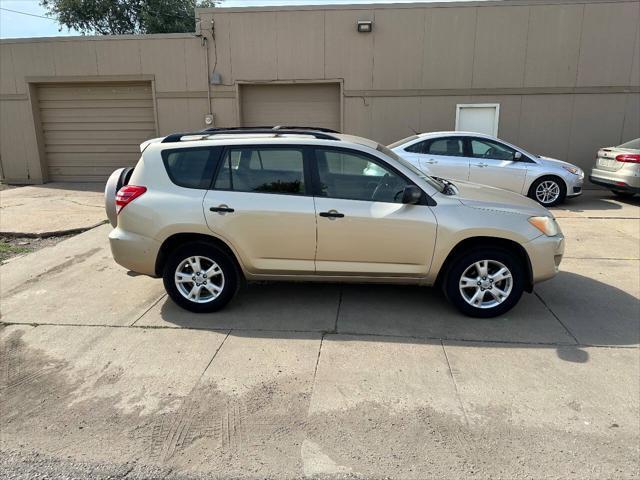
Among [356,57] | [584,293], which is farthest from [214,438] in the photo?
[356,57]

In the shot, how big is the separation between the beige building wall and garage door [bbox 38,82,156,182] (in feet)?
1.96

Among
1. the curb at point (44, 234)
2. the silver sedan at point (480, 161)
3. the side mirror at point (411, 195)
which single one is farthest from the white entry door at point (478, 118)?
the curb at point (44, 234)

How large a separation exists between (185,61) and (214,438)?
1156 cm

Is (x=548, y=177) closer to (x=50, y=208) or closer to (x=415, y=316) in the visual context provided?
(x=415, y=316)

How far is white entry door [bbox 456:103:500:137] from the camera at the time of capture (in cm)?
1203

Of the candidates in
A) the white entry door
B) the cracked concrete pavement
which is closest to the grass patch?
the cracked concrete pavement

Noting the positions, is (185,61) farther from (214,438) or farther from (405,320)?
(214,438)

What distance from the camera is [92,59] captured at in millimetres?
12734

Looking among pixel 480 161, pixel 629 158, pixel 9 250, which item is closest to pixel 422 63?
pixel 480 161

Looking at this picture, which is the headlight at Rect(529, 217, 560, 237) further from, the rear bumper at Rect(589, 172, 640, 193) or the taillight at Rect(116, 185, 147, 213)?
the rear bumper at Rect(589, 172, 640, 193)

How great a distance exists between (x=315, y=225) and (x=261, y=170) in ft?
2.47

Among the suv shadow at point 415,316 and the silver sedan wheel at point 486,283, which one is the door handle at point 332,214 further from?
the silver sedan wheel at point 486,283

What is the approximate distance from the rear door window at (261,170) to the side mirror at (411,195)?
98 centimetres

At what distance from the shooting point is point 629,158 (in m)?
9.59
